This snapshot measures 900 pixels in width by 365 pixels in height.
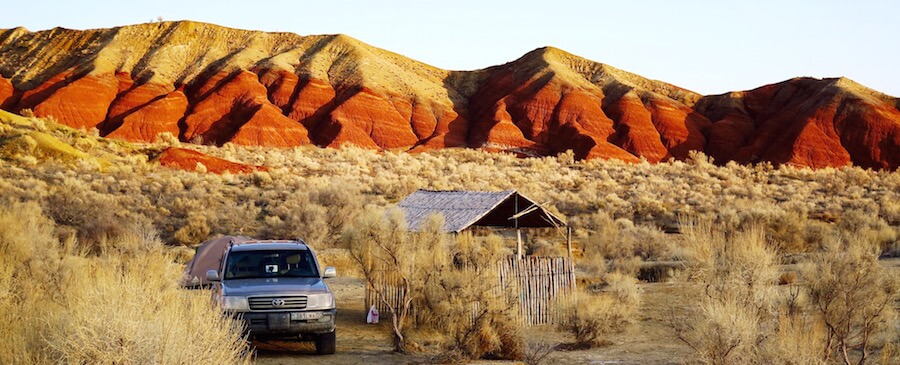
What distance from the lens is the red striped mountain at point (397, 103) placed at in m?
69.6

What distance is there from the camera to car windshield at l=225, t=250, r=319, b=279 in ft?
41.7

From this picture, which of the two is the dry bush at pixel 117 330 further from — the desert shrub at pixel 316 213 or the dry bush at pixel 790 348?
the desert shrub at pixel 316 213

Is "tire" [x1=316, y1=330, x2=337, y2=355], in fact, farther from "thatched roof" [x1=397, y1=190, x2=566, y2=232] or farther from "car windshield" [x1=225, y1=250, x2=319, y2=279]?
"thatched roof" [x1=397, y1=190, x2=566, y2=232]

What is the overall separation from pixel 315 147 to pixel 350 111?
261 inches

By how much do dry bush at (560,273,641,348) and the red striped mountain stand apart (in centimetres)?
5128

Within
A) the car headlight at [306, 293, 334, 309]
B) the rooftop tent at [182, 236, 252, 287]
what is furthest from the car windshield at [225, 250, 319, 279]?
the rooftop tent at [182, 236, 252, 287]

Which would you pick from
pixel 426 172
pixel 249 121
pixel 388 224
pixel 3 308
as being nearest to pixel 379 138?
pixel 249 121

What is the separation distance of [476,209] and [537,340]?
7369 mm

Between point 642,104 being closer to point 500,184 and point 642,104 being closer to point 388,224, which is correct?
point 500,184

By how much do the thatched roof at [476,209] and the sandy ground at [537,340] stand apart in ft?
11.8

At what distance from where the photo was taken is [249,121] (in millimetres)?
68625

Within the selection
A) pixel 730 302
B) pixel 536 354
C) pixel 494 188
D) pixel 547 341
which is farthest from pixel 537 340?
pixel 494 188

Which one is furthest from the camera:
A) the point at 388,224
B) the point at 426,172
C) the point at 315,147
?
the point at 315,147

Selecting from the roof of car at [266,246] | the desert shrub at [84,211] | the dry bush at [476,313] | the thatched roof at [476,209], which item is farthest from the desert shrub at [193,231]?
the roof of car at [266,246]
